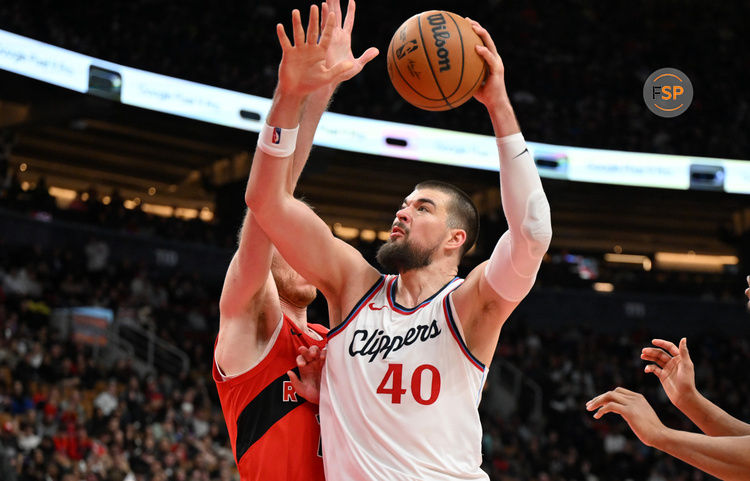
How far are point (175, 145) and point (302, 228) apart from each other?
68.1 feet

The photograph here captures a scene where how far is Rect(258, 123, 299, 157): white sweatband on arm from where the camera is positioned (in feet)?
9.78

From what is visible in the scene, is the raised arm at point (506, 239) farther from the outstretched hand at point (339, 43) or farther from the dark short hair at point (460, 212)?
the outstretched hand at point (339, 43)

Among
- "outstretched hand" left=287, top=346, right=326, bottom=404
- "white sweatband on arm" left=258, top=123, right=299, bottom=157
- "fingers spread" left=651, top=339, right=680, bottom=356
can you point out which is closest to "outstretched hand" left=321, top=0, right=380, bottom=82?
"white sweatband on arm" left=258, top=123, right=299, bottom=157

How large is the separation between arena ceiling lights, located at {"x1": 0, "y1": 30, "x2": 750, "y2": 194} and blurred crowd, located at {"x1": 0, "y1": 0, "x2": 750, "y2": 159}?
27cm

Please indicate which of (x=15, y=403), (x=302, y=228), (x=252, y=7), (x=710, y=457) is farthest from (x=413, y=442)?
(x=252, y=7)

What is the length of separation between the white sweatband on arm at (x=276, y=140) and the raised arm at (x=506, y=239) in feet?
2.32

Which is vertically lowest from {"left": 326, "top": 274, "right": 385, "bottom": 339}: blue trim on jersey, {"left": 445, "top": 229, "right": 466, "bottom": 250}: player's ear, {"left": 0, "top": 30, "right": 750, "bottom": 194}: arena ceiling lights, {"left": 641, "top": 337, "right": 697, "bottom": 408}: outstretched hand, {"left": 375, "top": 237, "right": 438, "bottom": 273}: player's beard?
{"left": 641, "top": 337, "right": 697, "bottom": 408}: outstretched hand

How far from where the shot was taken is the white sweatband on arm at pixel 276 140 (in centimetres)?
298

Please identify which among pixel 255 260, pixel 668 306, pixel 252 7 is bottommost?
pixel 668 306

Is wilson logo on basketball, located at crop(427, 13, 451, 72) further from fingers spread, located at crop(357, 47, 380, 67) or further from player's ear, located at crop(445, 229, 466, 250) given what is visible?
player's ear, located at crop(445, 229, 466, 250)

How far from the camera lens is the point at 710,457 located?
3502mm

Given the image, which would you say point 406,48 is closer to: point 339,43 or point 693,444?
point 339,43

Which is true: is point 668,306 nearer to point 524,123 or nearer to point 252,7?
point 524,123

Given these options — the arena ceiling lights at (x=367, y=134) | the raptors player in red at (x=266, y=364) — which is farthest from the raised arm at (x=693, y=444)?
the arena ceiling lights at (x=367, y=134)
